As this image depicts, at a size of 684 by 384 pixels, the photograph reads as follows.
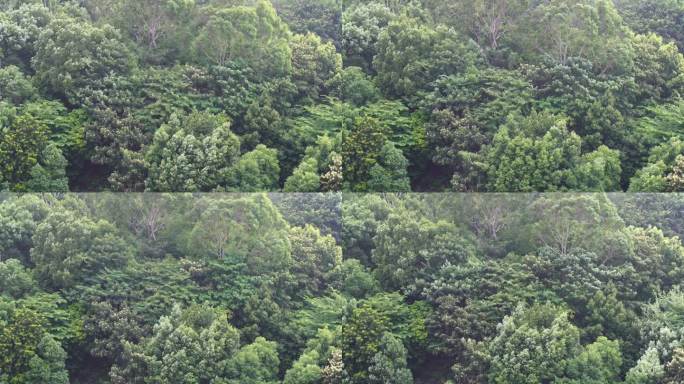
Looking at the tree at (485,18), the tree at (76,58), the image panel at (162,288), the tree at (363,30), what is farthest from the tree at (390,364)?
the tree at (76,58)

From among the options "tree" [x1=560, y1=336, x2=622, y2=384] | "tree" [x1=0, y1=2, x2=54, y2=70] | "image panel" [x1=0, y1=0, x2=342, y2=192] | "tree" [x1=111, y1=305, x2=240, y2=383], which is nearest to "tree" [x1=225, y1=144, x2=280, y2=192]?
"image panel" [x1=0, y1=0, x2=342, y2=192]

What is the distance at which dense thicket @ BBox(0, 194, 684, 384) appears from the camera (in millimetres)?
13062

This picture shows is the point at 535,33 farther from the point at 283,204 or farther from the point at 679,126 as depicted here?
the point at 283,204

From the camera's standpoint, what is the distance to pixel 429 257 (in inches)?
532

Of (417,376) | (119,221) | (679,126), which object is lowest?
(417,376)

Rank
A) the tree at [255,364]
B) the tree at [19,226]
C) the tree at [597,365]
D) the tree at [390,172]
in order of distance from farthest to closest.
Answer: the tree at [390,172] → the tree at [19,226] → the tree at [255,364] → the tree at [597,365]

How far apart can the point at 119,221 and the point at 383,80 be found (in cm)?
450

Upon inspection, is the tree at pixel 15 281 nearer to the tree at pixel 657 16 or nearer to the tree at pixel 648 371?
the tree at pixel 648 371

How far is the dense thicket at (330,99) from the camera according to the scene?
15273mm

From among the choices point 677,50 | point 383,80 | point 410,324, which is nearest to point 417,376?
point 410,324

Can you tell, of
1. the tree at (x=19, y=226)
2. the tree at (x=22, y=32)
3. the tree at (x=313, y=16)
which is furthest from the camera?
the tree at (x=313, y=16)

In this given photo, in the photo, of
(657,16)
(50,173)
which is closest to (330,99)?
(50,173)

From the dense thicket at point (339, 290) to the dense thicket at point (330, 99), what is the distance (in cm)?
161

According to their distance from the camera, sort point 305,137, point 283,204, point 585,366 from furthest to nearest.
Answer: point 305,137, point 283,204, point 585,366
